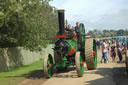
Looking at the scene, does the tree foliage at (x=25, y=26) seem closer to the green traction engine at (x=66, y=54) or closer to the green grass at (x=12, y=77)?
the green grass at (x=12, y=77)

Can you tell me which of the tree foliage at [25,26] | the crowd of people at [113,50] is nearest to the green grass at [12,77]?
the tree foliage at [25,26]

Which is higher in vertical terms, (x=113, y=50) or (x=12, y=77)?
(x=113, y=50)

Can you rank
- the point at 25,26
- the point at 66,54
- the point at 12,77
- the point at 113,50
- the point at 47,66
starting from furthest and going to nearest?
the point at 113,50 → the point at 25,26 → the point at 12,77 → the point at 66,54 → the point at 47,66

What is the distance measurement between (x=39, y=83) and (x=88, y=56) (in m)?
2.93

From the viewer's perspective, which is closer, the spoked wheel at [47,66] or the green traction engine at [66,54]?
the spoked wheel at [47,66]

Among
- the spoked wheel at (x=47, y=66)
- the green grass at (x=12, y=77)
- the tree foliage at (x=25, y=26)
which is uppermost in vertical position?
the tree foliage at (x=25, y=26)

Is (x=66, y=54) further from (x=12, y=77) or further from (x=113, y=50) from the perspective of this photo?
(x=113, y=50)

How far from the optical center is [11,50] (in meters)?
15.7

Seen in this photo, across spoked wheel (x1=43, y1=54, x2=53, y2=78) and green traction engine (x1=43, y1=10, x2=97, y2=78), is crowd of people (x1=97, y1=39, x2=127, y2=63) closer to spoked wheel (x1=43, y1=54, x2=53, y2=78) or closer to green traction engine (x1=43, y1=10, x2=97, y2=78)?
green traction engine (x1=43, y1=10, x2=97, y2=78)

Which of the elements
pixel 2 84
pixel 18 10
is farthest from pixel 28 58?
pixel 2 84

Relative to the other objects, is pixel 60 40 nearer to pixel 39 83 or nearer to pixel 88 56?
pixel 88 56

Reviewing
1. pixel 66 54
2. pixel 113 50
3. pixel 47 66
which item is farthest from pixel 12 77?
pixel 113 50

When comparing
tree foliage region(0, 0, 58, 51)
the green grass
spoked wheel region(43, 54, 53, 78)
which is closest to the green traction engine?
spoked wheel region(43, 54, 53, 78)

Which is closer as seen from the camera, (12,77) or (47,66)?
(47,66)
